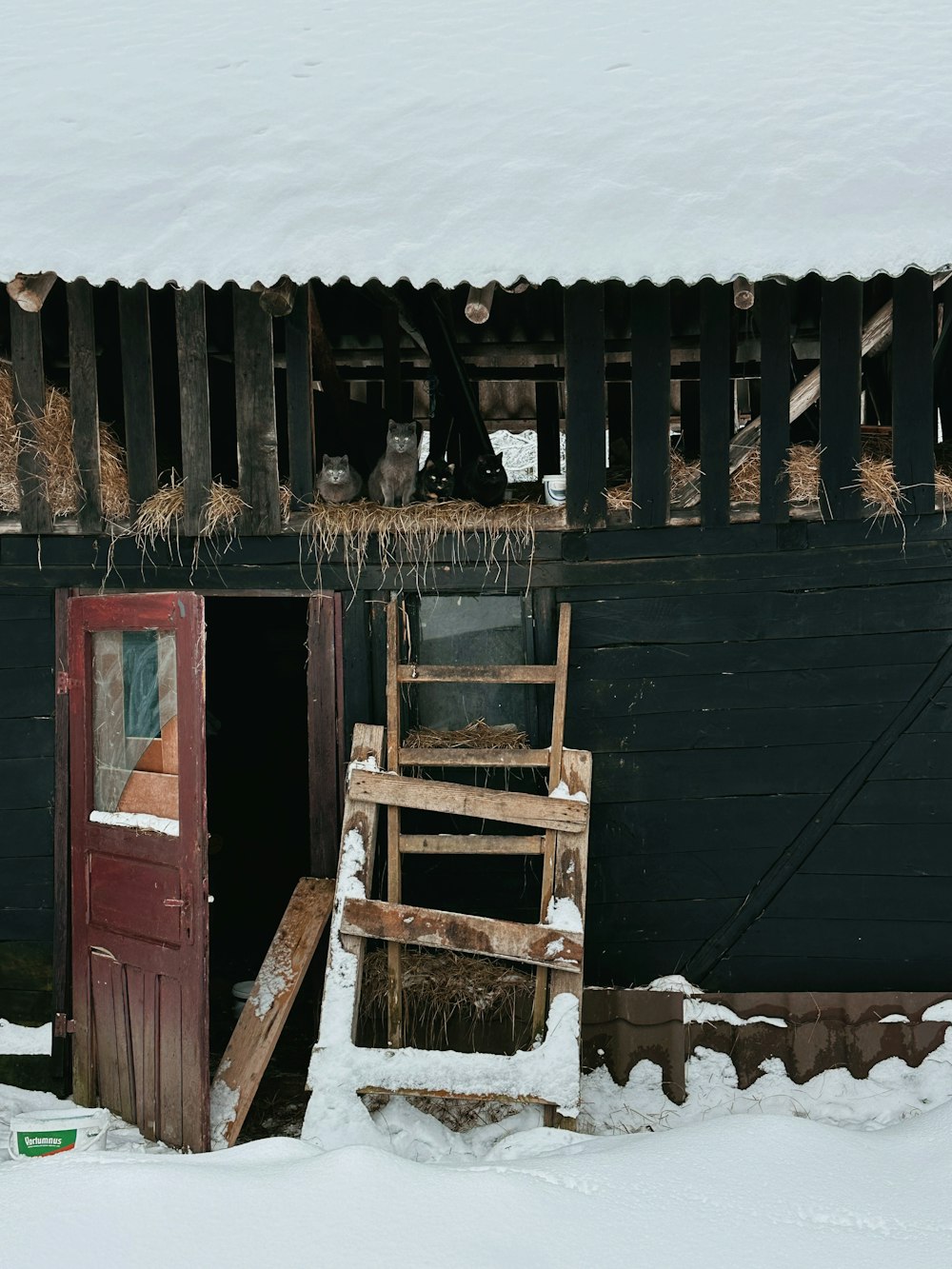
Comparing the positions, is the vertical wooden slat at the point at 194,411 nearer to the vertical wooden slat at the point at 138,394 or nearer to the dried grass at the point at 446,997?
the vertical wooden slat at the point at 138,394

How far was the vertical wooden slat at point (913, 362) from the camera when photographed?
559 centimetres

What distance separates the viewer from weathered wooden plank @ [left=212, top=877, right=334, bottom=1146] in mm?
5395

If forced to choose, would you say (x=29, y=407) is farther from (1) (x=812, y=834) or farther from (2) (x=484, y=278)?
(1) (x=812, y=834)

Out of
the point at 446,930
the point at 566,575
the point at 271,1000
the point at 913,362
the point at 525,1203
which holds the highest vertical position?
the point at 913,362

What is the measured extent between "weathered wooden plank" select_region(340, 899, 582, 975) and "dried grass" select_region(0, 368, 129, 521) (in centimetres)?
235

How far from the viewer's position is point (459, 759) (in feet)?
18.4

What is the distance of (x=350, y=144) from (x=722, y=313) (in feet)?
6.57

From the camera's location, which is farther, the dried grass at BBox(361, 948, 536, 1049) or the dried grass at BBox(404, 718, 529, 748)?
the dried grass at BBox(404, 718, 529, 748)

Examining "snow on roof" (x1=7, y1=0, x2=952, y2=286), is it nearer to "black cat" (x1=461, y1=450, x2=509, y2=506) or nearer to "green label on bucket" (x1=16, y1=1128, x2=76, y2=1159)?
"black cat" (x1=461, y1=450, x2=509, y2=506)

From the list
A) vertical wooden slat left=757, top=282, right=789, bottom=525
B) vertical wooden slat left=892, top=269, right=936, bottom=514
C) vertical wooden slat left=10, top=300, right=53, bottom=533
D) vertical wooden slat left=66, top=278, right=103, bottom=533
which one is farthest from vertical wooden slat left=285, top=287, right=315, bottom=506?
vertical wooden slat left=892, top=269, right=936, bottom=514

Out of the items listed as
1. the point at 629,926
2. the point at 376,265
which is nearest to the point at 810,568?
the point at 629,926

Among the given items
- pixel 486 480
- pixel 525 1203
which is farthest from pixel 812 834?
pixel 525 1203

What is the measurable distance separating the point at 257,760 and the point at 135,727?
3636 mm

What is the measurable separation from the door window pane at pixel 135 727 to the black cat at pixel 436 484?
5.09 feet
